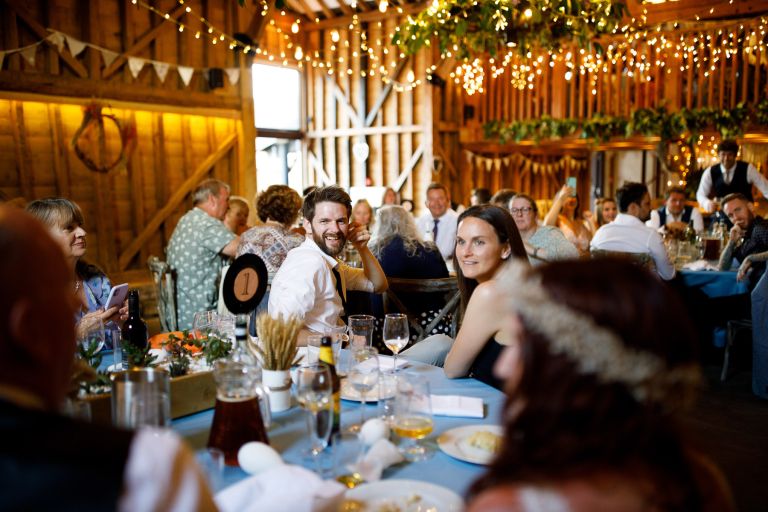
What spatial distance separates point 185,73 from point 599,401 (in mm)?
8514

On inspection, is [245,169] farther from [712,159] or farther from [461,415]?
[712,159]

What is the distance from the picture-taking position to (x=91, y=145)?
7.87 m

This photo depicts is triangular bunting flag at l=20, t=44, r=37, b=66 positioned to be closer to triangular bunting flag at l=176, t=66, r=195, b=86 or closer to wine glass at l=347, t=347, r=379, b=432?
triangular bunting flag at l=176, t=66, r=195, b=86

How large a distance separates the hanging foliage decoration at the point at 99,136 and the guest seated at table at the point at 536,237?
5.27 metres

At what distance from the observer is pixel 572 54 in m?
9.75

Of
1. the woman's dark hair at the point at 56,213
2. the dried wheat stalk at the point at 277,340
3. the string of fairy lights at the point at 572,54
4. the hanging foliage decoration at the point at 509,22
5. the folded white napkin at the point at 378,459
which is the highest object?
the string of fairy lights at the point at 572,54

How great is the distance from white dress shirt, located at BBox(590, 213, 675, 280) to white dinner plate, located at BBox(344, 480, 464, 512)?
4.63 m

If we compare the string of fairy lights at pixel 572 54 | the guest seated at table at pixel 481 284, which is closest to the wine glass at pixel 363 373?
the guest seated at table at pixel 481 284

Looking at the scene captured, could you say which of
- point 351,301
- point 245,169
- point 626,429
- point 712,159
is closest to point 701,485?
point 626,429

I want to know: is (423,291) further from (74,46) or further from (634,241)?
(74,46)

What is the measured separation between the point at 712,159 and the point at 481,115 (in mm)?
4695

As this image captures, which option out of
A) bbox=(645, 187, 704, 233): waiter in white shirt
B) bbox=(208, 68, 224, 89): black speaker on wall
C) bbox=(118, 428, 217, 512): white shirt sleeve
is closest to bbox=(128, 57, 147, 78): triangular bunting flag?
bbox=(208, 68, 224, 89): black speaker on wall

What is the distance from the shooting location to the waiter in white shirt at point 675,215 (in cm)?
747

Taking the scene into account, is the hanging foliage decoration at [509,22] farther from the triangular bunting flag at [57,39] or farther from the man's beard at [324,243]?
the triangular bunting flag at [57,39]
